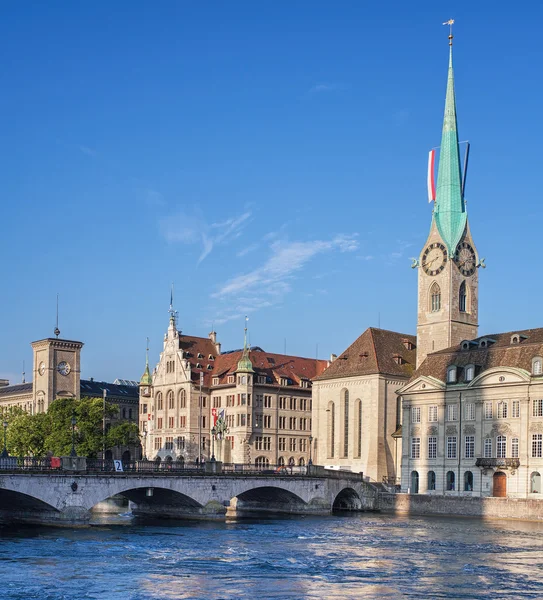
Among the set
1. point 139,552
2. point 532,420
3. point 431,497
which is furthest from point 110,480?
point 532,420

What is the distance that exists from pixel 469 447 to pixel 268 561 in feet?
148

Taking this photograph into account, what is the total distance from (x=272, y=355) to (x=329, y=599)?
92987 millimetres

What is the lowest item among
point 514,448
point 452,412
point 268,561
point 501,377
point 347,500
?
point 347,500

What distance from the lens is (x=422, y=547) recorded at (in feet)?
214

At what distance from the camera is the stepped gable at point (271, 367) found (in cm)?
13462

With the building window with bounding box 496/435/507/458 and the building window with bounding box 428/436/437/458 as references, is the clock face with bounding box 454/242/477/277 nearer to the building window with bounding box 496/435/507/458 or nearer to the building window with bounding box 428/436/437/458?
the building window with bounding box 428/436/437/458

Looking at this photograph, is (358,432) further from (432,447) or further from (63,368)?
(63,368)

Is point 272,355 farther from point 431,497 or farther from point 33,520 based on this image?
point 33,520

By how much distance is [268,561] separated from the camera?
57.8 m

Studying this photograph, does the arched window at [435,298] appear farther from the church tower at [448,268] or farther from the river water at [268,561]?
the river water at [268,561]

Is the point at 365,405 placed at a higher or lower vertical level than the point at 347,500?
higher

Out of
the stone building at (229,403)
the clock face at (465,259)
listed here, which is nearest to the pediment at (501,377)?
the clock face at (465,259)

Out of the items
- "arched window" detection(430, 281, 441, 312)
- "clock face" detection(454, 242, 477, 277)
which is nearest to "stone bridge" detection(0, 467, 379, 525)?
"arched window" detection(430, 281, 441, 312)

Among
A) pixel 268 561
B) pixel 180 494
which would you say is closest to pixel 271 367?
pixel 180 494
